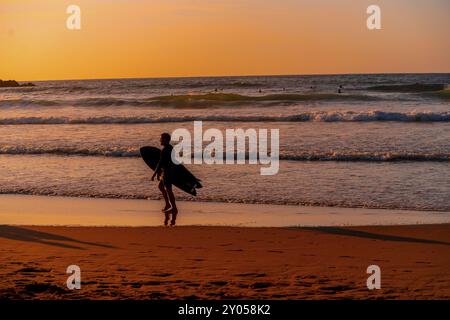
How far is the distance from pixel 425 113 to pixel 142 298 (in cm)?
2605

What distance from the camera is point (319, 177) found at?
1487 cm

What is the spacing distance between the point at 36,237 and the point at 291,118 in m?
22.0

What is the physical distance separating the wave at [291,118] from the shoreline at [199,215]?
1840cm

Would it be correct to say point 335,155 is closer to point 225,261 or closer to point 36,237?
point 36,237

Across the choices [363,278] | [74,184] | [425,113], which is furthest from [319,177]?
[425,113]

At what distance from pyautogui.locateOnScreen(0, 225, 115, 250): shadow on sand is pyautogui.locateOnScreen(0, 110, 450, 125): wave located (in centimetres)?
2101


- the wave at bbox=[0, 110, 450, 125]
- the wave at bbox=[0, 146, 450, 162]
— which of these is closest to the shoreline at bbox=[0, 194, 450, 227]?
the wave at bbox=[0, 146, 450, 162]

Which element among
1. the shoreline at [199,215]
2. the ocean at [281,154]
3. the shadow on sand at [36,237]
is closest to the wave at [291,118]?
the ocean at [281,154]

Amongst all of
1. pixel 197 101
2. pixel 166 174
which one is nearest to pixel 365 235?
pixel 166 174

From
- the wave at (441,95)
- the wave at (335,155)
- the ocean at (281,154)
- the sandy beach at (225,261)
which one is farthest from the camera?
the wave at (441,95)

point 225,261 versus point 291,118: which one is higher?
point 291,118

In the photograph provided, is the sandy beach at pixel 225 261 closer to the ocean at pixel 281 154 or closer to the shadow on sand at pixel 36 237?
the shadow on sand at pixel 36 237

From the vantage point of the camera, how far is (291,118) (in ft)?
100

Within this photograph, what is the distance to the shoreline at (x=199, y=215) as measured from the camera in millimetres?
10555
